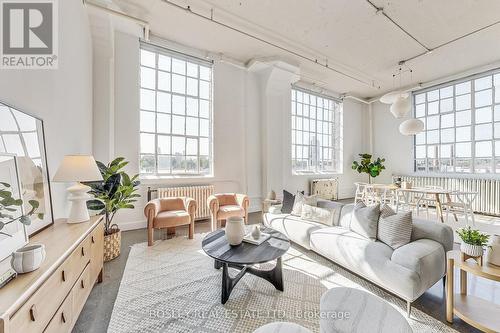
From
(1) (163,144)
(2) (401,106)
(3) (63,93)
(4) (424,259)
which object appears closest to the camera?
(4) (424,259)

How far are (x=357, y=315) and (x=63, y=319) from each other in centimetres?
184

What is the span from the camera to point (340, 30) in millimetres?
4023

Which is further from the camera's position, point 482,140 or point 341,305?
point 482,140

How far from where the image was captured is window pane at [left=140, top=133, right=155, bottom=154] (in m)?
4.41

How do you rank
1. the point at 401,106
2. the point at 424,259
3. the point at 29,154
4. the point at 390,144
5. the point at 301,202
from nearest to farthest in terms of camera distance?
the point at 29,154, the point at 424,259, the point at 301,202, the point at 401,106, the point at 390,144

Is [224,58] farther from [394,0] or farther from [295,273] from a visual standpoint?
[295,273]

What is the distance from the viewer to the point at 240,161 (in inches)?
214

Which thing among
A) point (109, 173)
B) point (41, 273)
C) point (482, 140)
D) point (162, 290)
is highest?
point (482, 140)

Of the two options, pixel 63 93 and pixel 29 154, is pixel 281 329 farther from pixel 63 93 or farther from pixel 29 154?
pixel 63 93

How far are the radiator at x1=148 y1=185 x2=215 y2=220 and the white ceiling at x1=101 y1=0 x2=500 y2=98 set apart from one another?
10.1ft

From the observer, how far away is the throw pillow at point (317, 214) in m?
3.02

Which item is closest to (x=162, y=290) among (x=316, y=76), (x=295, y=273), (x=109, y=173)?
(x=295, y=273)

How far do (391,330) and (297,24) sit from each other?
173 inches

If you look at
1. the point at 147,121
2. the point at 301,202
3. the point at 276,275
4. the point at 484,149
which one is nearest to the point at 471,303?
the point at 276,275
